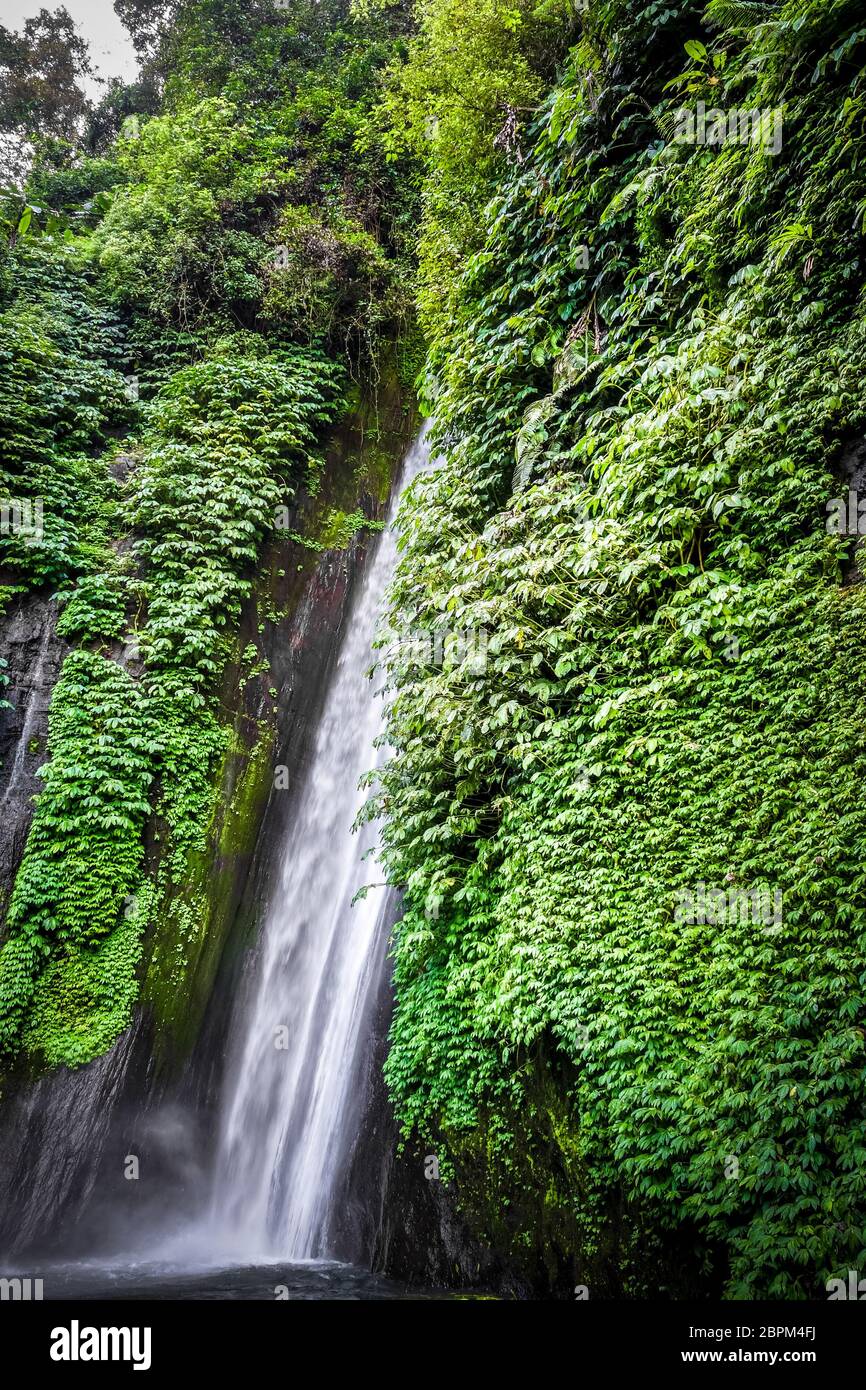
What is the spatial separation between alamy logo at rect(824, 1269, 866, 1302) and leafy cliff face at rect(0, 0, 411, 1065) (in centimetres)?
723

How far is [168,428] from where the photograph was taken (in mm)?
11031

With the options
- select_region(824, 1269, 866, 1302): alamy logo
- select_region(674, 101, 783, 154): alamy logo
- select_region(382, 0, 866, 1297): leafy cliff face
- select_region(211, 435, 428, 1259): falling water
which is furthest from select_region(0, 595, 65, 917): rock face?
select_region(674, 101, 783, 154): alamy logo

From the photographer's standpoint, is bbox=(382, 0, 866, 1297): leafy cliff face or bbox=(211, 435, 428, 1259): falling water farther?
bbox=(211, 435, 428, 1259): falling water

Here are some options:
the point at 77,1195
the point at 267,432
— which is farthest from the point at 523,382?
the point at 77,1195

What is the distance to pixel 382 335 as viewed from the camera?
13.2 meters

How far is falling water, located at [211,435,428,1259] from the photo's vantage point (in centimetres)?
700

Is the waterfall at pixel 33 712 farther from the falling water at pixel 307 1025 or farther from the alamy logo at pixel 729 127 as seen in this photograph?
the alamy logo at pixel 729 127

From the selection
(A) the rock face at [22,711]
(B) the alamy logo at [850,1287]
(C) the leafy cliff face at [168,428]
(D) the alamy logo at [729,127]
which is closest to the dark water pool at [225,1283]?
(C) the leafy cliff face at [168,428]
